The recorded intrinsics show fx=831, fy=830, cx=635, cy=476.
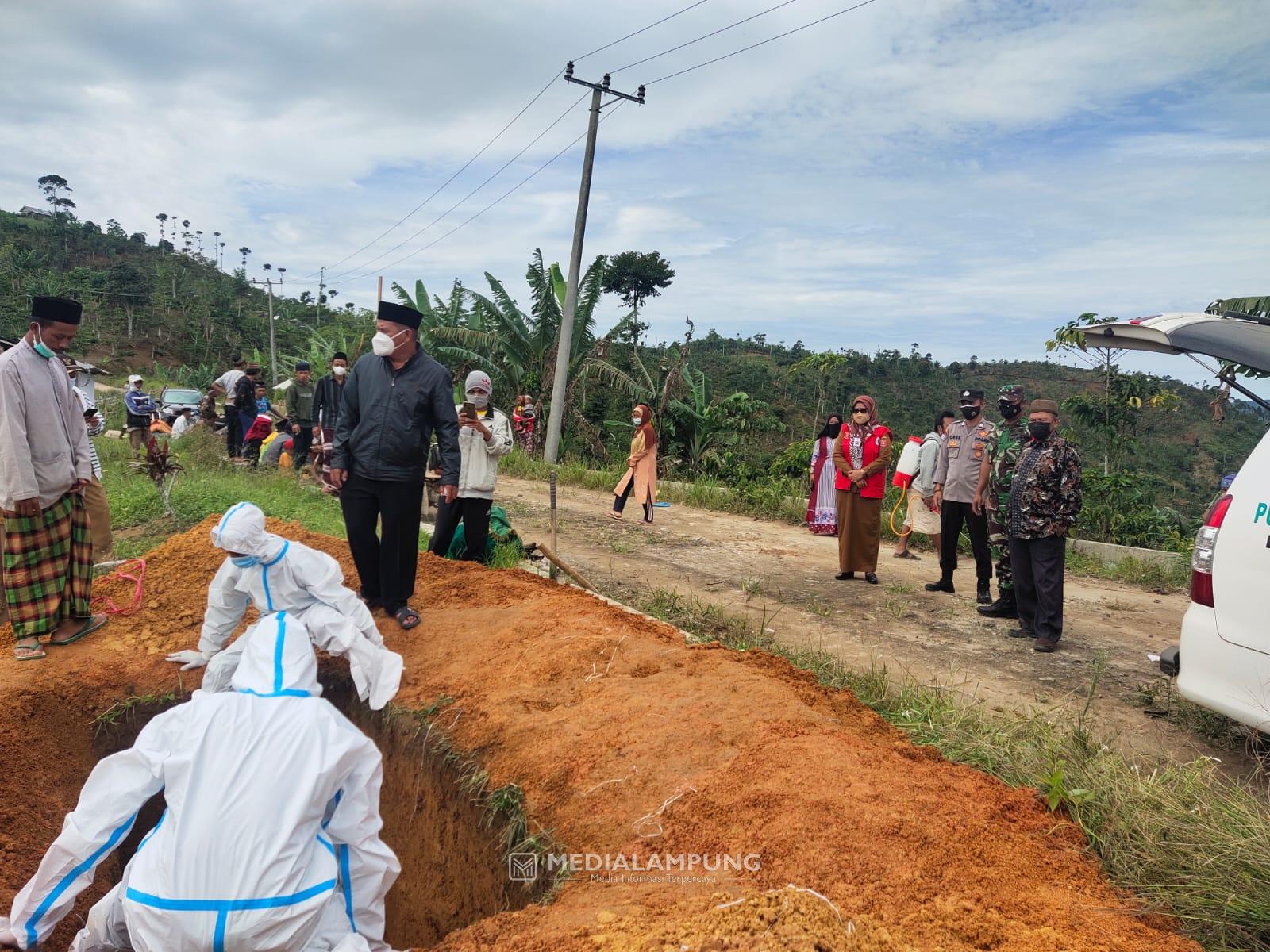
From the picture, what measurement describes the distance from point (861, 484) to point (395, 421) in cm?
A: 428

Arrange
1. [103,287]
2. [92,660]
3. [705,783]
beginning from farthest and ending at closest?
[103,287] < [92,660] < [705,783]

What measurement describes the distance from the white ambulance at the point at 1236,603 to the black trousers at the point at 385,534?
163 inches

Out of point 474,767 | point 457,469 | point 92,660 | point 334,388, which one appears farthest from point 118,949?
point 334,388

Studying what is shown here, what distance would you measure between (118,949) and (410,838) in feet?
5.66

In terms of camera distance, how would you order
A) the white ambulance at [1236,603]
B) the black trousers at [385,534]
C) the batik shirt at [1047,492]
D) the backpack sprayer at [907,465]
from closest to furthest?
the white ambulance at [1236,603], the black trousers at [385,534], the batik shirt at [1047,492], the backpack sprayer at [907,465]

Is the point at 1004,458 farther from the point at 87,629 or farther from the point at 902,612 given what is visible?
the point at 87,629

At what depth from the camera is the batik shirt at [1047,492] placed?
5.47m

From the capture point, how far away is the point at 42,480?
4.50 m

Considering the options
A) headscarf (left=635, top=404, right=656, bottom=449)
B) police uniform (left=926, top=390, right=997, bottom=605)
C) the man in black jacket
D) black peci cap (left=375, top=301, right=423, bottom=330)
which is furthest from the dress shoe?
headscarf (left=635, top=404, right=656, bottom=449)

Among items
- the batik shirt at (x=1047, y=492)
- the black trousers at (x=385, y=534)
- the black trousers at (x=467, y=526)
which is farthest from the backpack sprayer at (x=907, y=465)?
the black trousers at (x=385, y=534)

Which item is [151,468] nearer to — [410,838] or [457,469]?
[457,469]

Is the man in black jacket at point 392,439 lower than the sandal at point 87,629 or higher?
higher

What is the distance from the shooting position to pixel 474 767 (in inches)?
158

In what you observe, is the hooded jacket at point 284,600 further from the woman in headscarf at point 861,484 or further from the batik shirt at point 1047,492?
the woman in headscarf at point 861,484
